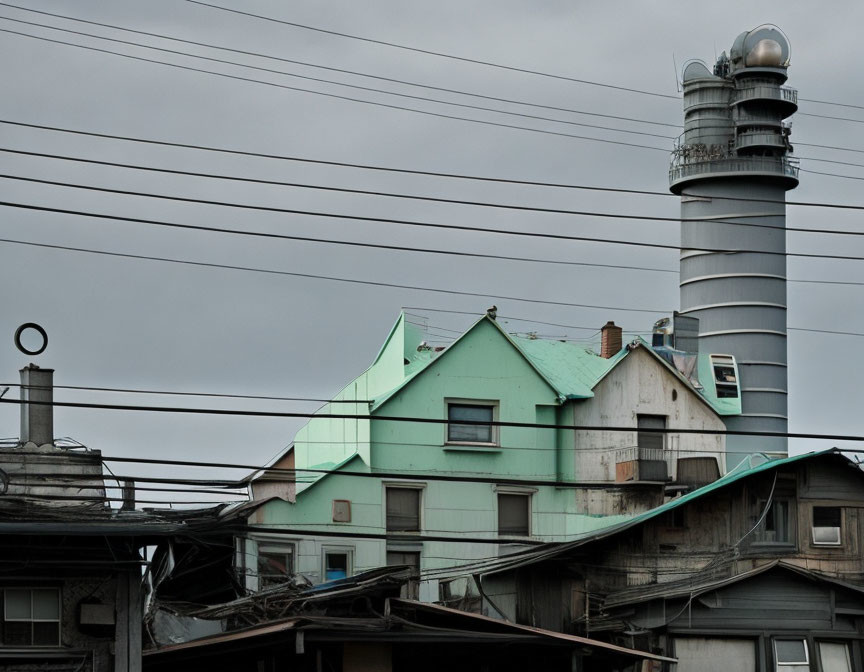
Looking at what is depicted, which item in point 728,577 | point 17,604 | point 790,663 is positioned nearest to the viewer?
point 17,604

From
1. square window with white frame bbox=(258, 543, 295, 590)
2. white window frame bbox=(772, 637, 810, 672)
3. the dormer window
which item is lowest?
white window frame bbox=(772, 637, 810, 672)

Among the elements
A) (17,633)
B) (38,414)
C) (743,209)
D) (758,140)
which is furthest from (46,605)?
(758,140)

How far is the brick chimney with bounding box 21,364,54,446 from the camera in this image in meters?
32.2

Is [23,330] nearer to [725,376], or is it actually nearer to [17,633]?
[17,633]

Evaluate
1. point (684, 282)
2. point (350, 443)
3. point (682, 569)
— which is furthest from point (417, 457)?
point (684, 282)

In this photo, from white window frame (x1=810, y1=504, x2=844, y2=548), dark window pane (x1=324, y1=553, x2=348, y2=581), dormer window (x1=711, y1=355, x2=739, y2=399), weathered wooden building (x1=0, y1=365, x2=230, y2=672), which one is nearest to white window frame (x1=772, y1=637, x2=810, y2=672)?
white window frame (x1=810, y1=504, x2=844, y2=548)

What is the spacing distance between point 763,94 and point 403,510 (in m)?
28.5

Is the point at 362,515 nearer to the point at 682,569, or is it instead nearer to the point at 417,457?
the point at 417,457

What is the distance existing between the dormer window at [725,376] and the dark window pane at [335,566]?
703 inches

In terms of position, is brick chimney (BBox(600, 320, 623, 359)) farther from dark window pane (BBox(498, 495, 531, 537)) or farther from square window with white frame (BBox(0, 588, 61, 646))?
square window with white frame (BBox(0, 588, 61, 646))

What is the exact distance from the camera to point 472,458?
44719 millimetres

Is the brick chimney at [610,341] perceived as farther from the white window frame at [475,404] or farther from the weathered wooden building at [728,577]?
the weathered wooden building at [728,577]

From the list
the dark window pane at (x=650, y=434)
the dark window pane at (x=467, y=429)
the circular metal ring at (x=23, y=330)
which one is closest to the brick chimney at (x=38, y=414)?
the circular metal ring at (x=23, y=330)

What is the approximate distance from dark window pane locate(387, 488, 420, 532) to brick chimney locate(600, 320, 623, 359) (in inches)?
376
